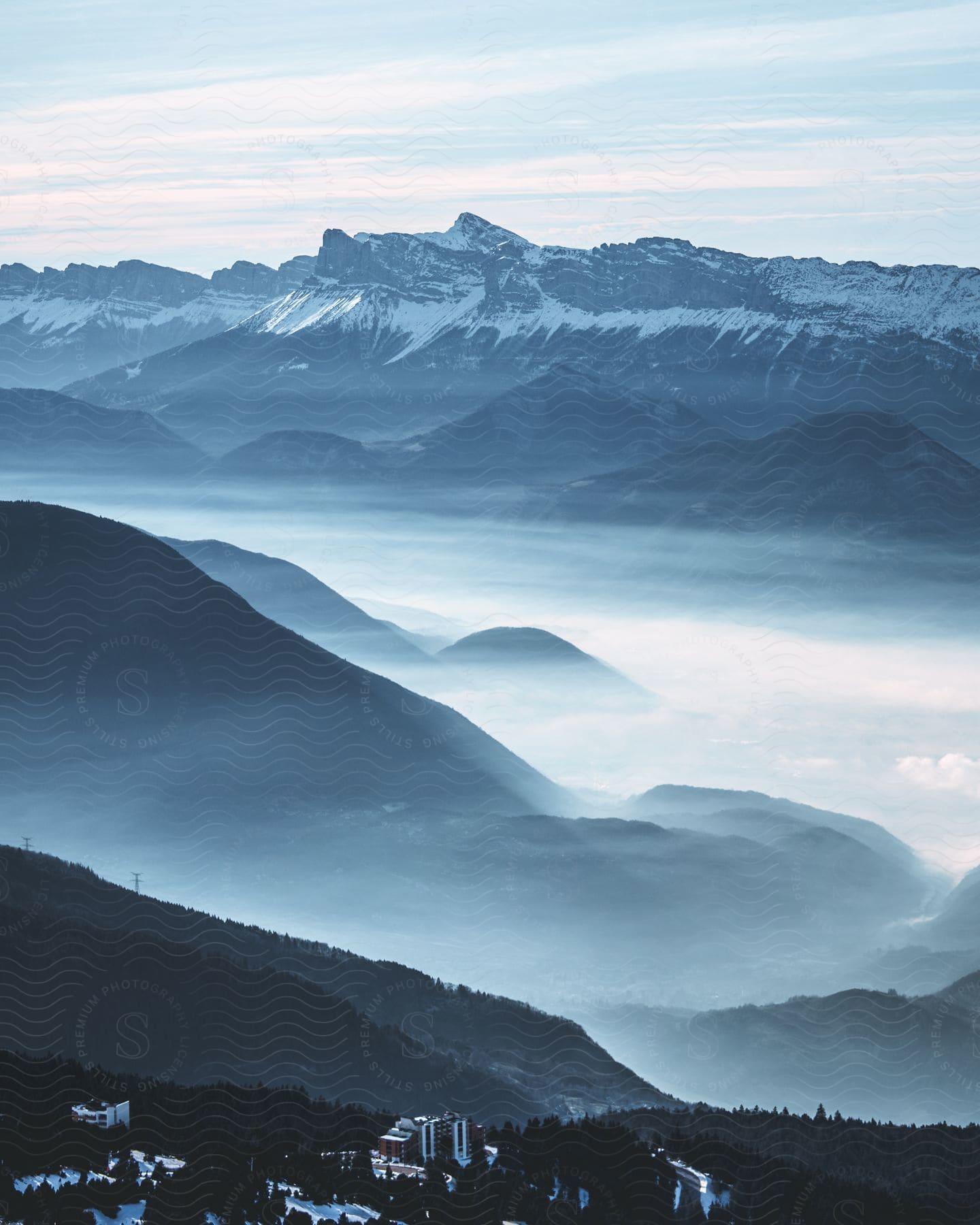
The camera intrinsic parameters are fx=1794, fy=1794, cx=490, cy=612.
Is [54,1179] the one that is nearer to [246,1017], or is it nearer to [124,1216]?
[124,1216]

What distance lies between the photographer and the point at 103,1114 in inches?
3561

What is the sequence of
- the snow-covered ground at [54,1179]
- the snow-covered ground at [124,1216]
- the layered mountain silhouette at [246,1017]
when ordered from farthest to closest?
the layered mountain silhouette at [246,1017]
the snow-covered ground at [54,1179]
the snow-covered ground at [124,1216]

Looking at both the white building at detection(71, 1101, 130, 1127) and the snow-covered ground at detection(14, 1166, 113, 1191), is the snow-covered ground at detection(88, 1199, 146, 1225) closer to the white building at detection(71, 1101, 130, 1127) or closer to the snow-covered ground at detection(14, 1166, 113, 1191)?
the snow-covered ground at detection(14, 1166, 113, 1191)

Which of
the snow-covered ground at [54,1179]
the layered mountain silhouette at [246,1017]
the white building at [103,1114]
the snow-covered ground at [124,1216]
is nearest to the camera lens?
the snow-covered ground at [124,1216]

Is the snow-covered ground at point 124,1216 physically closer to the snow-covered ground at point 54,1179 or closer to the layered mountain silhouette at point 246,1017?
the snow-covered ground at point 54,1179

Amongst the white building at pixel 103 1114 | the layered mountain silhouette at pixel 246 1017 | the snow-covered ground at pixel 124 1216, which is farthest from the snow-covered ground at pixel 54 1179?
the layered mountain silhouette at pixel 246 1017

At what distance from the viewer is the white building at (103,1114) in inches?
3487

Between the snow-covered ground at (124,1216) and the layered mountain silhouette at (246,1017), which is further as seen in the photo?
the layered mountain silhouette at (246,1017)

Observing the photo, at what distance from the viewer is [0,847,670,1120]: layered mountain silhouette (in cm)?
14175

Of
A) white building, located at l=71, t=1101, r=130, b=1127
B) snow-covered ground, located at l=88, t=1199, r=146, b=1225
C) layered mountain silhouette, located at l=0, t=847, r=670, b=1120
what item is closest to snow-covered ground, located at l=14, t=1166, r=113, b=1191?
snow-covered ground, located at l=88, t=1199, r=146, b=1225

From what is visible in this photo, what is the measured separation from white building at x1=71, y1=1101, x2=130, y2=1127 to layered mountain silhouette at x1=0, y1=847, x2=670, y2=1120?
3674 cm

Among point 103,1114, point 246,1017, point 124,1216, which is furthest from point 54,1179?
point 246,1017

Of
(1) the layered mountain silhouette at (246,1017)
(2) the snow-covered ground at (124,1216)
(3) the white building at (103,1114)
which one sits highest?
(1) the layered mountain silhouette at (246,1017)

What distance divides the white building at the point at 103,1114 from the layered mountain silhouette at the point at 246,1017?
121ft
